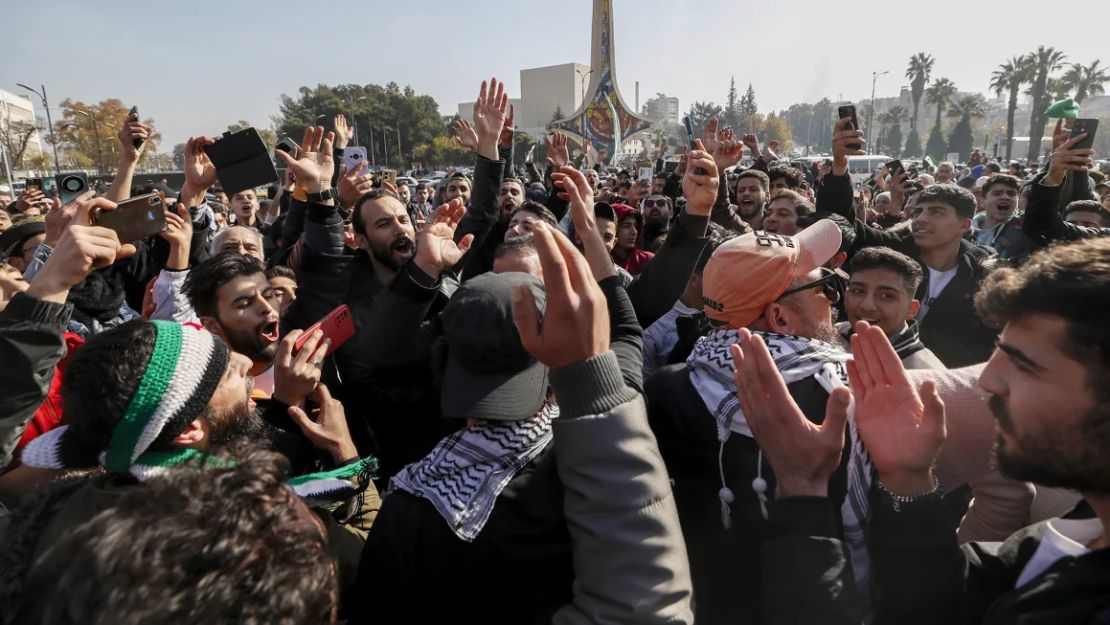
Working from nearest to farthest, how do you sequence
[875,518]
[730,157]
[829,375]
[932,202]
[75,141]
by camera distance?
1. [875,518]
2. [829,375]
3. [932,202]
4. [730,157]
5. [75,141]

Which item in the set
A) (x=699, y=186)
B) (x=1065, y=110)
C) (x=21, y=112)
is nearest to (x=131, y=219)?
(x=699, y=186)

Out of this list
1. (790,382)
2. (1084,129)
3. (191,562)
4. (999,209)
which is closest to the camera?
(191,562)

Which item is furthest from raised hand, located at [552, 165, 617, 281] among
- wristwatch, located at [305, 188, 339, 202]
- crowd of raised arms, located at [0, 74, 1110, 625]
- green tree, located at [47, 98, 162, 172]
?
green tree, located at [47, 98, 162, 172]

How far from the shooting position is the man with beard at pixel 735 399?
1615mm

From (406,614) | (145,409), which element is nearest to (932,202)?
(406,614)

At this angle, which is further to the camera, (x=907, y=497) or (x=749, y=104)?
(x=749, y=104)

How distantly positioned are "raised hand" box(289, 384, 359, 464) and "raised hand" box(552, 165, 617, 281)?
94 cm

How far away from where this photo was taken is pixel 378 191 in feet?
11.8

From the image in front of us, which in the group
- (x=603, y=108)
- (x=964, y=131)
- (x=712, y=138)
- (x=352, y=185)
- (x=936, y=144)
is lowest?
(x=352, y=185)

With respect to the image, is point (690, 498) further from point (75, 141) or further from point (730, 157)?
point (75, 141)

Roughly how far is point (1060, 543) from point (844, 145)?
358cm

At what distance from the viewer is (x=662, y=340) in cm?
295

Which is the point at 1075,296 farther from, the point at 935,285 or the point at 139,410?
the point at 935,285

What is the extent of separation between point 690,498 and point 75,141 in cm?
6491
